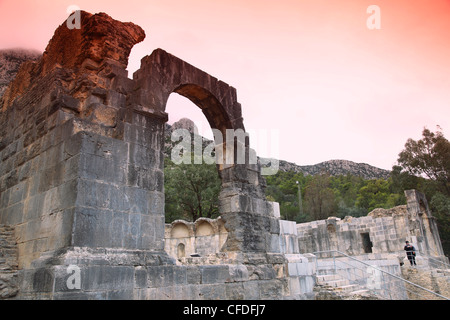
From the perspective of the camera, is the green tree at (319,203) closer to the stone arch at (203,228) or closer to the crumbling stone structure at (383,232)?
the crumbling stone structure at (383,232)

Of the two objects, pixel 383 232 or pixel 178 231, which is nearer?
pixel 178 231

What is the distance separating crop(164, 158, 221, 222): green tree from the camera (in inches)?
928

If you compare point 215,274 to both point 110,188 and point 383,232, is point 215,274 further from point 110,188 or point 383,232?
point 383,232

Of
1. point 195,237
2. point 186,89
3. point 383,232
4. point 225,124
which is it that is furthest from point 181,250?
point 186,89

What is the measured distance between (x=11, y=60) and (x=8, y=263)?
9586 millimetres

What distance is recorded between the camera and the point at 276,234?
286 inches

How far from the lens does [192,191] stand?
24.1 m

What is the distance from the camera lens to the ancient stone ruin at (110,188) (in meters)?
4.21

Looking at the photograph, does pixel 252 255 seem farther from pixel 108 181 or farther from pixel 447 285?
pixel 447 285

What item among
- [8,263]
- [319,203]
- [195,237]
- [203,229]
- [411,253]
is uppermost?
[319,203]

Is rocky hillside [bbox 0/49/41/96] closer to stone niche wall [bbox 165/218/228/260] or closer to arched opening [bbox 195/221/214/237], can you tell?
stone niche wall [bbox 165/218/228/260]

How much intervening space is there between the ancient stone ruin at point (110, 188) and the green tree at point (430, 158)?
82.3 ft
